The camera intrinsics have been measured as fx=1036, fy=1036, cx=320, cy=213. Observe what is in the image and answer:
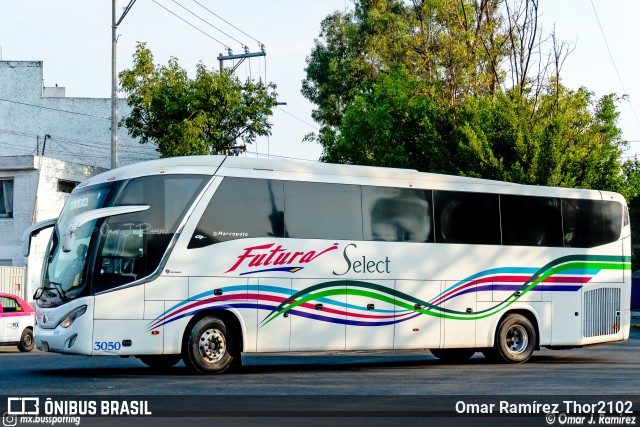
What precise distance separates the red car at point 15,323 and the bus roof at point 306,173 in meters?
8.83

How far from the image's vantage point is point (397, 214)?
62.9 feet

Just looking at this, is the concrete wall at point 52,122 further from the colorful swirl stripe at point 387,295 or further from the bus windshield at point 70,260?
the bus windshield at point 70,260

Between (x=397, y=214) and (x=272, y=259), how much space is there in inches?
113

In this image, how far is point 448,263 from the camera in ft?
64.6

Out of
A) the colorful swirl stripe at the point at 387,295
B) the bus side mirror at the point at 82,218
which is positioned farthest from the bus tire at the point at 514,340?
the bus side mirror at the point at 82,218

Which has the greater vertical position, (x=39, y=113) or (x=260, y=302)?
(x=39, y=113)

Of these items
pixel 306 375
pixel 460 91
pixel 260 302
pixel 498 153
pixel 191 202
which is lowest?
pixel 306 375

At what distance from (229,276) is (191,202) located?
55.2 inches

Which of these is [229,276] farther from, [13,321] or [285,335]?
[13,321]

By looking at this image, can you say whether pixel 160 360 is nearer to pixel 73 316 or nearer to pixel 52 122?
pixel 73 316

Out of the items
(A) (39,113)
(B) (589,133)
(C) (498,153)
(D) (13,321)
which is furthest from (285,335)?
(A) (39,113)

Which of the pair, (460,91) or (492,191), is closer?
(492,191)

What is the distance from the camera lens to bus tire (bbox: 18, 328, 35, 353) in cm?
2588

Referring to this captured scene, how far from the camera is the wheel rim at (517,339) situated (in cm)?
2069
